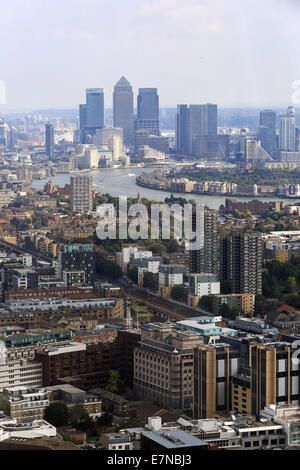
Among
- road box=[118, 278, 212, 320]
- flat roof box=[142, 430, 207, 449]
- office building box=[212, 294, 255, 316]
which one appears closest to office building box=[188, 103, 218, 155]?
road box=[118, 278, 212, 320]

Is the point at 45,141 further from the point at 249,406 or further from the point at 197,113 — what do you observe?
the point at 249,406

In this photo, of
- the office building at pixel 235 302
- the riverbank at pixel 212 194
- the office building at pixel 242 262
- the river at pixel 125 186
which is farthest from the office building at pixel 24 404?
the riverbank at pixel 212 194

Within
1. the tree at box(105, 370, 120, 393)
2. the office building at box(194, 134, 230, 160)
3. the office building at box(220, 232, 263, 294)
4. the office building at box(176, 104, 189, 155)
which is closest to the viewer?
the tree at box(105, 370, 120, 393)

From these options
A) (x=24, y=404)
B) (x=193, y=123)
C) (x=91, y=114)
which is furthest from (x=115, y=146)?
(x=24, y=404)

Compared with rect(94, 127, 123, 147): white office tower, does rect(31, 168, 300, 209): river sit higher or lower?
lower

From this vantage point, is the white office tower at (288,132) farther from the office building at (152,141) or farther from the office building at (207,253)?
the office building at (207,253)

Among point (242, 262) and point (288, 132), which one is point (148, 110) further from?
point (242, 262)

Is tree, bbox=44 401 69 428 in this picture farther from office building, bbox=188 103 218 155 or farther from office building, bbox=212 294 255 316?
office building, bbox=188 103 218 155
